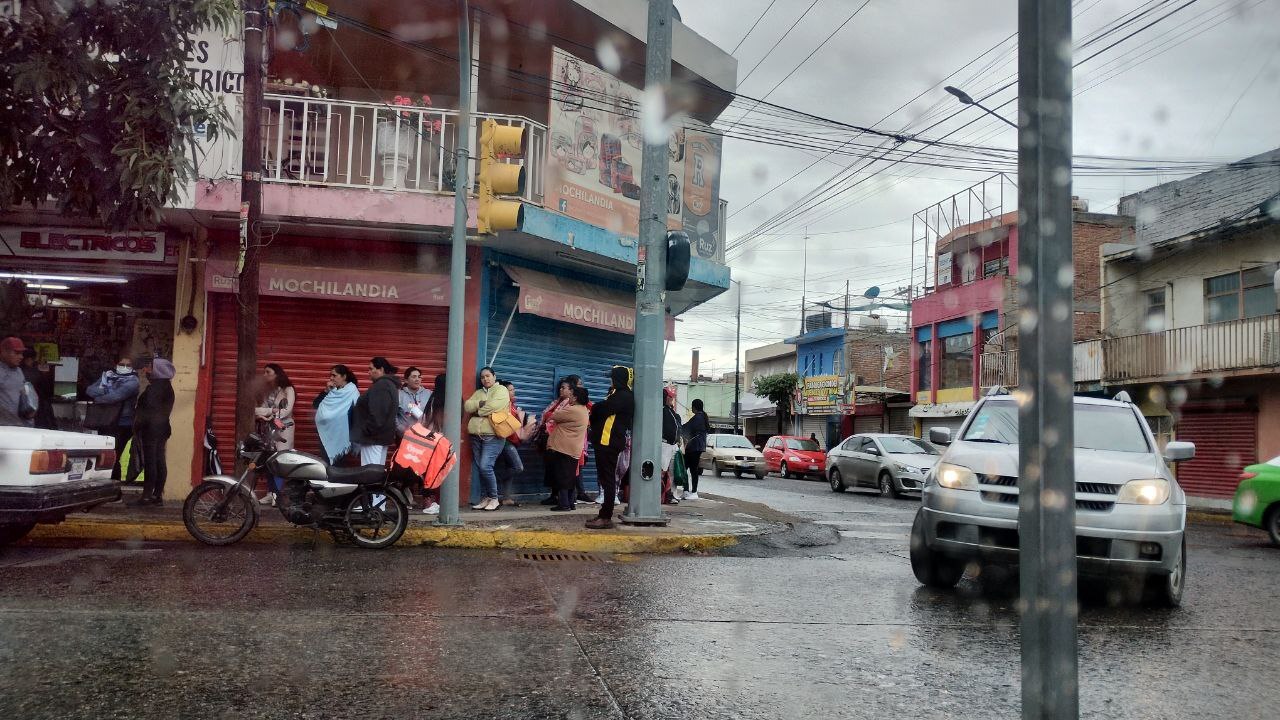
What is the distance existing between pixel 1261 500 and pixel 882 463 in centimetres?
965

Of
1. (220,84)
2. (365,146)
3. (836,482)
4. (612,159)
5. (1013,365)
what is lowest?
(836,482)

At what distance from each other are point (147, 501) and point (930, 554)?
852 centimetres

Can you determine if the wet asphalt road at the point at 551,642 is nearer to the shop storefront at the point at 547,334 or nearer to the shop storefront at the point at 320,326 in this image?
the shop storefront at the point at 320,326

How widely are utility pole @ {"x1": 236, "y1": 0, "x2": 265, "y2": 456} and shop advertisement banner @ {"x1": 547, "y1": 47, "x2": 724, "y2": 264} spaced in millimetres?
4113

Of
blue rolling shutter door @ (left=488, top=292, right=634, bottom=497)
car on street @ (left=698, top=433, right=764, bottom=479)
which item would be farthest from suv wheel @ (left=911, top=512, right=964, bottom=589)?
car on street @ (left=698, top=433, right=764, bottom=479)

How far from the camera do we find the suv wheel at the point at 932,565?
717 cm

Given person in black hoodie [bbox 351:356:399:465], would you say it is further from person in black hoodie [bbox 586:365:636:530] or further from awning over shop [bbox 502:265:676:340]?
awning over shop [bbox 502:265:676:340]

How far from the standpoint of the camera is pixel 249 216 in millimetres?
9789

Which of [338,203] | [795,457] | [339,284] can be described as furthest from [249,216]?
[795,457]

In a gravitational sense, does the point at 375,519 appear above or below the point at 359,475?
below

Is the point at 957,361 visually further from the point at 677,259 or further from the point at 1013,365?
the point at 677,259

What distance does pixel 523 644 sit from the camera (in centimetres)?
Result: 491

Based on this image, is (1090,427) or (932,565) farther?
(1090,427)

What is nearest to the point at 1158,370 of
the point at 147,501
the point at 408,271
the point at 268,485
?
the point at 408,271
